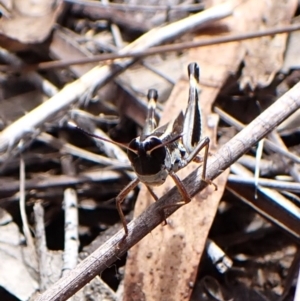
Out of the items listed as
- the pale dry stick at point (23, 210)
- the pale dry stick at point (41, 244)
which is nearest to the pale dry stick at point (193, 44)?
the pale dry stick at point (23, 210)

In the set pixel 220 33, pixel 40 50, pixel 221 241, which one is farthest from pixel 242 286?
pixel 40 50

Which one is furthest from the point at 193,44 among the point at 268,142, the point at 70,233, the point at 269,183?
the point at 70,233

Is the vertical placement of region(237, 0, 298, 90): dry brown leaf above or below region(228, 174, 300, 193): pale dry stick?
above

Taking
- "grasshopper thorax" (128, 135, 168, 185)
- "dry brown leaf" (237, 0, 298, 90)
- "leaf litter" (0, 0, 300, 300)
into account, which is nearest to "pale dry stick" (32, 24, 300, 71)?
"leaf litter" (0, 0, 300, 300)

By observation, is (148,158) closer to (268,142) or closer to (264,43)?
(268,142)

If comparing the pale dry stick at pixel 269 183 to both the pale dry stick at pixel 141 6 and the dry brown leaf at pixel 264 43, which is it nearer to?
the dry brown leaf at pixel 264 43

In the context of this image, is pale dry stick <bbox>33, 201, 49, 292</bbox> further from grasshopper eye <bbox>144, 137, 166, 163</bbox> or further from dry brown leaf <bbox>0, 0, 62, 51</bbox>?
dry brown leaf <bbox>0, 0, 62, 51</bbox>
